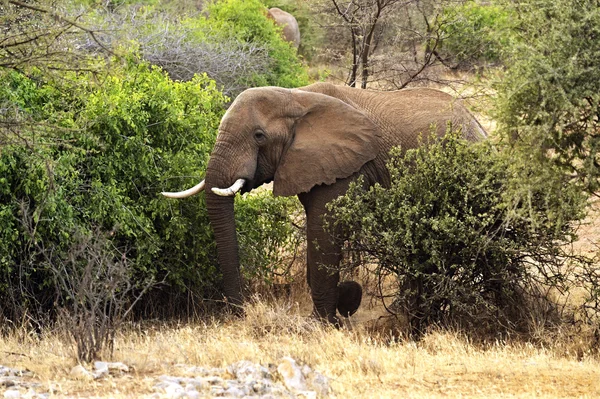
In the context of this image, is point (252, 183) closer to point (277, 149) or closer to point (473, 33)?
point (277, 149)

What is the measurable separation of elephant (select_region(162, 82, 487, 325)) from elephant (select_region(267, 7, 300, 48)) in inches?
799

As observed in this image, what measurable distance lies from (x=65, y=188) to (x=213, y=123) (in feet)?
8.94

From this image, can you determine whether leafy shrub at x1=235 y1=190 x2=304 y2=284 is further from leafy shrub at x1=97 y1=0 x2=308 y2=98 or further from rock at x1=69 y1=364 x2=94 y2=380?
leafy shrub at x1=97 y1=0 x2=308 y2=98

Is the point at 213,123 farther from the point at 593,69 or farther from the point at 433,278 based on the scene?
the point at 593,69

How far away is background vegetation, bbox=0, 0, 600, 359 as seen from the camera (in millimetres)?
7684

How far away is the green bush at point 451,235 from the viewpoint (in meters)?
9.94

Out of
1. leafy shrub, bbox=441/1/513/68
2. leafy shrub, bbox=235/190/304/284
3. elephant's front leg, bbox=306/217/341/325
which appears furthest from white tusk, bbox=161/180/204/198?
A: leafy shrub, bbox=441/1/513/68

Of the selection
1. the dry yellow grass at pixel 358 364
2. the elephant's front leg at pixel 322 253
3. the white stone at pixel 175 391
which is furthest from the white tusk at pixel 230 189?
the white stone at pixel 175 391

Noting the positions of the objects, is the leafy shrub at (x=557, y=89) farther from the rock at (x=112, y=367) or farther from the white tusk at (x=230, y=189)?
the white tusk at (x=230, y=189)

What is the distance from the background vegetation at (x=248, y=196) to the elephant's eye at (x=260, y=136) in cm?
107

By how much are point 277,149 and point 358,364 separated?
3.41 meters

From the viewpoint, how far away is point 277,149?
10.9 m

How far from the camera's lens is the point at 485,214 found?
9.53 metres

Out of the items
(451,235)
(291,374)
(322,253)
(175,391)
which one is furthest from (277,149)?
(175,391)
